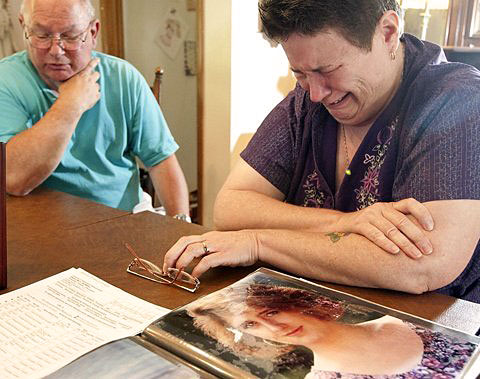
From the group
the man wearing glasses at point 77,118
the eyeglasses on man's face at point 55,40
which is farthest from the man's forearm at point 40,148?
the eyeglasses on man's face at point 55,40

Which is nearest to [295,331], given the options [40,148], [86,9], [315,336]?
[315,336]

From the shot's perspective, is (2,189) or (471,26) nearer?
(2,189)

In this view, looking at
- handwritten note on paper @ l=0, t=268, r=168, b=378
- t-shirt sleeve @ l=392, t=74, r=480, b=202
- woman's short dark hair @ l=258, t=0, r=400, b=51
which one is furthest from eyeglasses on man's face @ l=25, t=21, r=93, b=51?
t-shirt sleeve @ l=392, t=74, r=480, b=202

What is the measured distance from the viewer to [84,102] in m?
1.68

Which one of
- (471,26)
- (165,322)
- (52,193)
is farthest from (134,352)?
(471,26)

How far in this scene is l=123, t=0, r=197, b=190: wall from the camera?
3.72 m

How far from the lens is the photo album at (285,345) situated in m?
0.63

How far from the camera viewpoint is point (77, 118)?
1650 mm

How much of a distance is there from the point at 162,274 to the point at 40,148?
A: 82cm

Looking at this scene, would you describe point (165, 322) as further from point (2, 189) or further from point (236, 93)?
point (236, 93)

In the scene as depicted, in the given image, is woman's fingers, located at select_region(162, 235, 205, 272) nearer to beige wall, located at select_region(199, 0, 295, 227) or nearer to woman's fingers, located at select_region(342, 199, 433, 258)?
woman's fingers, located at select_region(342, 199, 433, 258)

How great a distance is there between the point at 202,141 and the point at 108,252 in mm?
2007

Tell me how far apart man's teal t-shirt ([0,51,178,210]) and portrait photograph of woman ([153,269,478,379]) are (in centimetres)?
109

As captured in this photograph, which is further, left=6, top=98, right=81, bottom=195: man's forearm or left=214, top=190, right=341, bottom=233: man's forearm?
left=6, top=98, right=81, bottom=195: man's forearm
